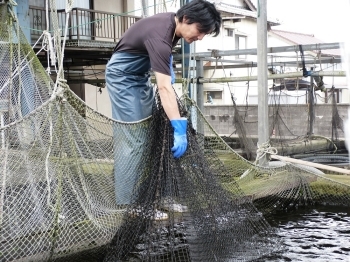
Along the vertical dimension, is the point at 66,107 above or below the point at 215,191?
above

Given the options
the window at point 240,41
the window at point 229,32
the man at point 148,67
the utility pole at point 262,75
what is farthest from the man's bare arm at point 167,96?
the window at point 240,41

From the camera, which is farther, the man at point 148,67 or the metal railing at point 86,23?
the metal railing at point 86,23

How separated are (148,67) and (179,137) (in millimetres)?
804

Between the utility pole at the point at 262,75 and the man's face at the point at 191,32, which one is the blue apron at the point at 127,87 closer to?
the man's face at the point at 191,32

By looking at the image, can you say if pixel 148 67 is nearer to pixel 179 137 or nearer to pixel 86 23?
pixel 179 137

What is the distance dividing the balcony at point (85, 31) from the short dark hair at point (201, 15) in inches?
275

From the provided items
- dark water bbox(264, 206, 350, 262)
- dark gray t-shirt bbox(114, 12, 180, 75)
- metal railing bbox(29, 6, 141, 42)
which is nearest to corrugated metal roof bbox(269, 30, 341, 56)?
metal railing bbox(29, 6, 141, 42)

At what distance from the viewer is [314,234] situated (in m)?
5.20

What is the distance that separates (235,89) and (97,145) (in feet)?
75.1

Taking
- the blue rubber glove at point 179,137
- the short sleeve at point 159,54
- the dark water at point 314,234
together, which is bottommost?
the dark water at point 314,234

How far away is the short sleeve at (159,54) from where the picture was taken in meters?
3.56

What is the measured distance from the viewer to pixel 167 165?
3.63 metres

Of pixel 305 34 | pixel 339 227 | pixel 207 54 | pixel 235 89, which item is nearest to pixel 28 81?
pixel 339 227

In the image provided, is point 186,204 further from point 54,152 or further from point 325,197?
point 325,197
